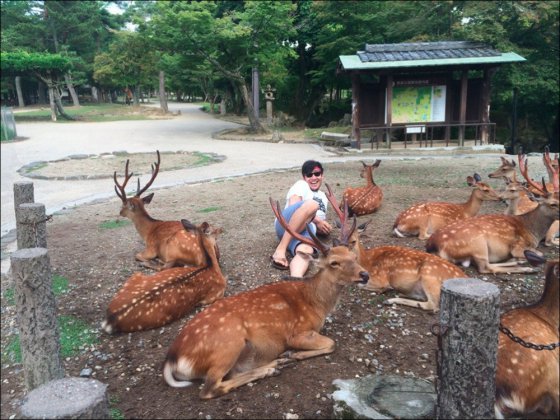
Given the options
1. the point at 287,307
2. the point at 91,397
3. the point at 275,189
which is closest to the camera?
the point at 91,397

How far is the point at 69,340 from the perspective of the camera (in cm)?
369

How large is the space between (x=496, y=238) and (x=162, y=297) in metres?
2.99

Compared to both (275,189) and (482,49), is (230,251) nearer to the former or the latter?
(275,189)

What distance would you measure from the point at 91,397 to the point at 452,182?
8.28 metres

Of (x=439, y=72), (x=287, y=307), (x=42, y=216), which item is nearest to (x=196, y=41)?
(x=439, y=72)

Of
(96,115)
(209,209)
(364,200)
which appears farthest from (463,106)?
(96,115)

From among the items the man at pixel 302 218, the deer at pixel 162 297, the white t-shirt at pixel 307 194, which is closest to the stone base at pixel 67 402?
the deer at pixel 162 297

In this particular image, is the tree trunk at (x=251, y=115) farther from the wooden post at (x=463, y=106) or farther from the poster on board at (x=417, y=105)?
the wooden post at (x=463, y=106)

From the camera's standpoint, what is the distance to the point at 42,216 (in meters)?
4.22

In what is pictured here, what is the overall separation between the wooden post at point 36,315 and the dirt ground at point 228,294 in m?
0.28

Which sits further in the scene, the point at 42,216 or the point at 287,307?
the point at 42,216

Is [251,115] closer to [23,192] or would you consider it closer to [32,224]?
[23,192]

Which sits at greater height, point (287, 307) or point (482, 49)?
point (482, 49)

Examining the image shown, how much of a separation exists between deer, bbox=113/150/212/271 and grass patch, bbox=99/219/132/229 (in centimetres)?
125
